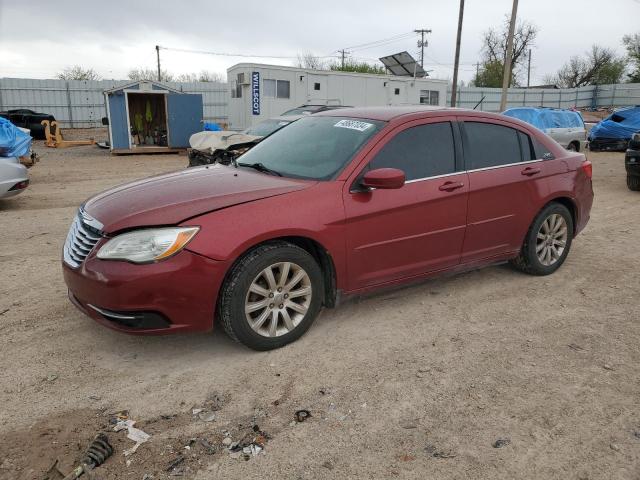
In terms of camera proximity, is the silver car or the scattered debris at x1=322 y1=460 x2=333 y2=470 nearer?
the scattered debris at x1=322 y1=460 x2=333 y2=470

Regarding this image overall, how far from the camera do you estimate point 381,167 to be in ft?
13.0

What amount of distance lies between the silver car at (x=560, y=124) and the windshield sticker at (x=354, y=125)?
13.6 metres

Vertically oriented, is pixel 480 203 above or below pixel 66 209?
above

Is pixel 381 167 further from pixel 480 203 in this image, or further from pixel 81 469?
pixel 81 469

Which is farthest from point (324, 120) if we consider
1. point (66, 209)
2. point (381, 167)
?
point (66, 209)

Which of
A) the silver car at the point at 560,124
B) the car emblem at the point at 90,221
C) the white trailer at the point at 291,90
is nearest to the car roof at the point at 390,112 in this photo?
the car emblem at the point at 90,221

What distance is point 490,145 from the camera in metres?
4.69

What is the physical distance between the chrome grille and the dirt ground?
0.65m

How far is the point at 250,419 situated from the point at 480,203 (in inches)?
105

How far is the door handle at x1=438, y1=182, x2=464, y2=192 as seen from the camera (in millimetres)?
4234

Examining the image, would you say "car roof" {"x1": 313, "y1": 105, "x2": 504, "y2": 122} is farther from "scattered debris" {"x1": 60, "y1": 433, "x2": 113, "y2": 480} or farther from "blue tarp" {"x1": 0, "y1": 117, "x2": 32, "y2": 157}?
"blue tarp" {"x1": 0, "y1": 117, "x2": 32, "y2": 157}

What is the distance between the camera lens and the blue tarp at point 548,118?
1653 centimetres

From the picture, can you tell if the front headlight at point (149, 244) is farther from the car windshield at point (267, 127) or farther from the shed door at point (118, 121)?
the shed door at point (118, 121)

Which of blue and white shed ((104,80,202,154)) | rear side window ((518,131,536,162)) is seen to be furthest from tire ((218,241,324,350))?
blue and white shed ((104,80,202,154))
